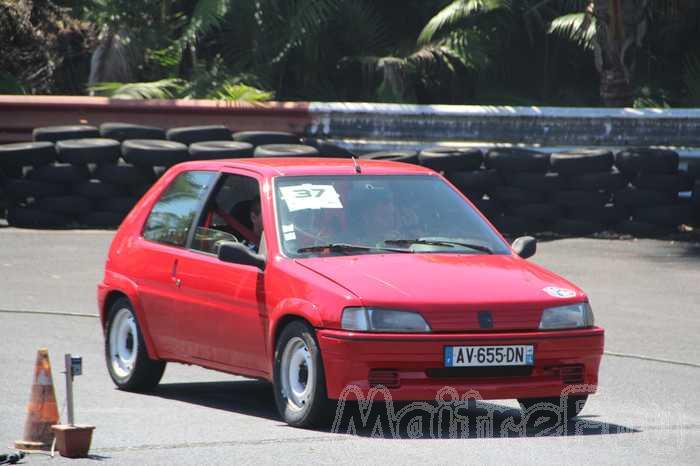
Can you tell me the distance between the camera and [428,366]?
24.2ft

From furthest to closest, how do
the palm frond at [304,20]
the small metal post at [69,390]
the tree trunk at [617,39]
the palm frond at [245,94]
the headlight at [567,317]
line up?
the palm frond at [304,20], the palm frond at [245,94], the tree trunk at [617,39], the headlight at [567,317], the small metal post at [69,390]

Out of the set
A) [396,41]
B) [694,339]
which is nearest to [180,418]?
[694,339]

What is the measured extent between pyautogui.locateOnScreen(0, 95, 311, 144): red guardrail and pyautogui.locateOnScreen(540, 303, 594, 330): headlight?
1133cm

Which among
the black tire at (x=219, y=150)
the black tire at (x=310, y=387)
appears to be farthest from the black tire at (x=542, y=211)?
the black tire at (x=310, y=387)

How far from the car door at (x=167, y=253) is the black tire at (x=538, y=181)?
7896 mm

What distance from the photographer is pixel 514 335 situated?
7.48m

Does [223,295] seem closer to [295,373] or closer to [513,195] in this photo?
[295,373]

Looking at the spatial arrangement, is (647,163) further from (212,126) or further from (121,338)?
(121,338)

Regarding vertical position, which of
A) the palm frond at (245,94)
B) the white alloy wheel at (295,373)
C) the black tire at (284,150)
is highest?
the palm frond at (245,94)

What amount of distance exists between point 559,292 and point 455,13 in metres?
16.1

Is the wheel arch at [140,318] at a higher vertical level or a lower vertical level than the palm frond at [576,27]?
lower

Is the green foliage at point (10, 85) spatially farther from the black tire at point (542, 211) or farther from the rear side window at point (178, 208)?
the rear side window at point (178, 208)

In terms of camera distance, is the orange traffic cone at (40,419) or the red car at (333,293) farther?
the red car at (333,293)

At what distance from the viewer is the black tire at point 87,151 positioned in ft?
56.9
